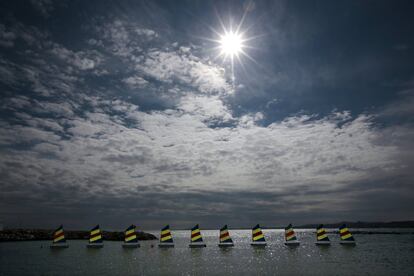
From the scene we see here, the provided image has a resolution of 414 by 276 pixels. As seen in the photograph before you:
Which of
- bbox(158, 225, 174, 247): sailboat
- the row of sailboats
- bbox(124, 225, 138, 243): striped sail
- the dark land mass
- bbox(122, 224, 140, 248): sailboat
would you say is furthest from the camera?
the dark land mass

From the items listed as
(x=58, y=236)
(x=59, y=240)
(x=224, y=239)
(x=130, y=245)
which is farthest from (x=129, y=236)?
(x=224, y=239)

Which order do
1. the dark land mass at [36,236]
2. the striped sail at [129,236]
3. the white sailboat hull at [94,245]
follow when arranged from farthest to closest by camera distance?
the dark land mass at [36,236], the striped sail at [129,236], the white sailboat hull at [94,245]

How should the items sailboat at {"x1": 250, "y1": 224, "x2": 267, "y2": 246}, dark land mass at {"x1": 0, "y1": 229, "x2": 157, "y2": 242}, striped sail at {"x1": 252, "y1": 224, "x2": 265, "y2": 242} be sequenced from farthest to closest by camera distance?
dark land mass at {"x1": 0, "y1": 229, "x2": 157, "y2": 242} < striped sail at {"x1": 252, "y1": 224, "x2": 265, "y2": 242} < sailboat at {"x1": 250, "y1": 224, "x2": 267, "y2": 246}

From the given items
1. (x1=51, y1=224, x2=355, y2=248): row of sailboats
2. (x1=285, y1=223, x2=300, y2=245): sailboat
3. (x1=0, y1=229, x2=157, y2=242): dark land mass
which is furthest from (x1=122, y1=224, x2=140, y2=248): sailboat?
(x1=0, y1=229, x2=157, y2=242): dark land mass

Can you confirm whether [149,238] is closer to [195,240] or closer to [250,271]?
[195,240]

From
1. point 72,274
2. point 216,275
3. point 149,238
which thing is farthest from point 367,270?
point 149,238

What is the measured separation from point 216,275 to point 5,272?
26723 mm

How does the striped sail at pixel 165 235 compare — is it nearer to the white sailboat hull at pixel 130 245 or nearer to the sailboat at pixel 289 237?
the white sailboat hull at pixel 130 245

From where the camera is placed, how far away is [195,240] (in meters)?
76.4

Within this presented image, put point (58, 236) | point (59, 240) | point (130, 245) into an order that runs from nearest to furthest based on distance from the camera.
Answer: point (130, 245) < point (59, 240) < point (58, 236)

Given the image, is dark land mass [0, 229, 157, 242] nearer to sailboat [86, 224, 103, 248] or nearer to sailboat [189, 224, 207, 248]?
sailboat [86, 224, 103, 248]

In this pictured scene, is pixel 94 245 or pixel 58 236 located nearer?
pixel 94 245

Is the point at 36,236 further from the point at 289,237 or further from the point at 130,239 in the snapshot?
the point at 289,237

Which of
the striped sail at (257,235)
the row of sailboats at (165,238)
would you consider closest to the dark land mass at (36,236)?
the row of sailboats at (165,238)
